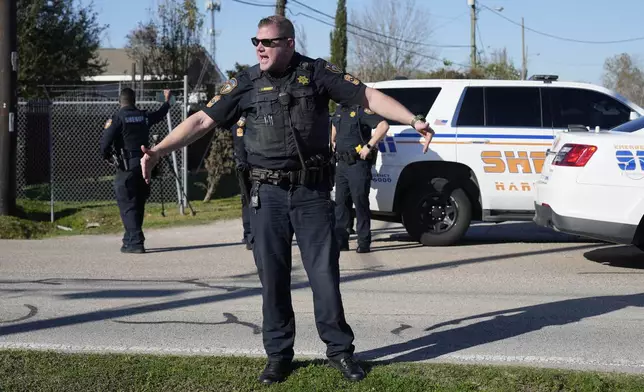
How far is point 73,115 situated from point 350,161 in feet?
32.9

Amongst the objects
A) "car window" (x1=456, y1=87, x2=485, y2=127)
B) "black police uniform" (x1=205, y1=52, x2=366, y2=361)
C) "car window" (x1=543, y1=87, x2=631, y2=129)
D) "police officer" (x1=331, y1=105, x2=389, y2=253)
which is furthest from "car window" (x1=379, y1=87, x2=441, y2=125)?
"black police uniform" (x1=205, y1=52, x2=366, y2=361)

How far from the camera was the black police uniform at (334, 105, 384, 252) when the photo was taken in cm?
968

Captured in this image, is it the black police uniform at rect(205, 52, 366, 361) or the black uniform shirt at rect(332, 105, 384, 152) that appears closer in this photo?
the black police uniform at rect(205, 52, 366, 361)

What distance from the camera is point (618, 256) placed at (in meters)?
10.1

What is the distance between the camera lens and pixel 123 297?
7578 mm

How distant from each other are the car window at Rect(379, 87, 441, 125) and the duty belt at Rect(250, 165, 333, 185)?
5.96 meters

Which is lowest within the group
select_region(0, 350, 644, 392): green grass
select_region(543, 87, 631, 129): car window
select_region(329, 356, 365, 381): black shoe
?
select_region(0, 350, 644, 392): green grass

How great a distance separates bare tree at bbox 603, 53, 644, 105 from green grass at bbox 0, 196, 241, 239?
30341 millimetres

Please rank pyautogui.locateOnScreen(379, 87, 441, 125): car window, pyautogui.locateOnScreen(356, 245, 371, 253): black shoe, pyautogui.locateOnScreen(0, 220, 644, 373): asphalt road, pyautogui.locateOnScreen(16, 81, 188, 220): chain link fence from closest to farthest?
pyautogui.locateOnScreen(0, 220, 644, 373): asphalt road → pyautogui.locateOnScreen(356, 245, 371, 253): black shoe → pyautogui.locateOnScreen(379, 87, 441, 125): car window → pyautogui.locateOnScreen(16, 81, 188, 220): chain link fence

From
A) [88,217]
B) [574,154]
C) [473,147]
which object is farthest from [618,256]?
[88,217]

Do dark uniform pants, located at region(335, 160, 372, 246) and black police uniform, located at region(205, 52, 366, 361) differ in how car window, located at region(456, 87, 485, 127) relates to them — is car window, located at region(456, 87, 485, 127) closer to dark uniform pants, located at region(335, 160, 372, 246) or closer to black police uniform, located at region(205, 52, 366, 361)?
dark uniform pants, located at region(335, 160, 372, 246)

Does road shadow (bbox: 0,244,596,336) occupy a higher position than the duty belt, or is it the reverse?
the duty belt

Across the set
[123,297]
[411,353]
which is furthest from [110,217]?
[411,353]

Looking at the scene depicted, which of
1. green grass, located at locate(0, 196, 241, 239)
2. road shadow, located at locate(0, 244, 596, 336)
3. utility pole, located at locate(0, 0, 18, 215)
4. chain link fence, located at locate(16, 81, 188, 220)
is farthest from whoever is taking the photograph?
chain link fence, located at locate(16, 81, 188, 220)
